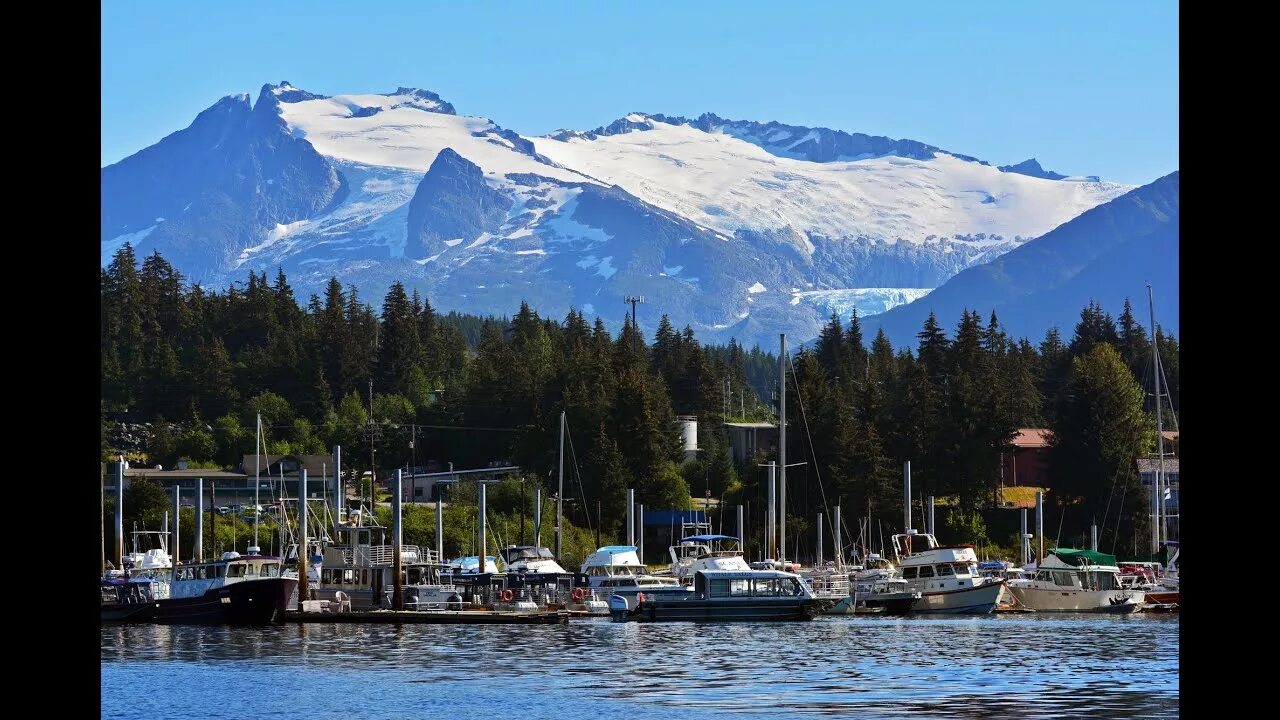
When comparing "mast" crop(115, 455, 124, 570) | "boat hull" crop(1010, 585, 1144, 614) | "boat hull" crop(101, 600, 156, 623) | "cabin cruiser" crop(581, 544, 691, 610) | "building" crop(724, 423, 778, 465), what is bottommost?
"boat hull" crop(1010, 585, 1144, 614)

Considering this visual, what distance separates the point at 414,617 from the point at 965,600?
2772 centimetres

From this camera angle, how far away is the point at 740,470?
164 metres

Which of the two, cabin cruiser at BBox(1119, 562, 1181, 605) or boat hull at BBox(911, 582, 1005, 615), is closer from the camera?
boat hull at BBox(911, 582, 1005, 615)

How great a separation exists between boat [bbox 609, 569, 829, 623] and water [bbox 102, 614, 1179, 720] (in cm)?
241

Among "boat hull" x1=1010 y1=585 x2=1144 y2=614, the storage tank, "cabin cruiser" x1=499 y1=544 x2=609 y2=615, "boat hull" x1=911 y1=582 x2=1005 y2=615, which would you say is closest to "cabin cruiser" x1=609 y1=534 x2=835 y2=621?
"cabin cruiser" x1=499 y1=544 x2=609 y2=615

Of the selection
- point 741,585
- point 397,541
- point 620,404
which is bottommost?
point 741,585

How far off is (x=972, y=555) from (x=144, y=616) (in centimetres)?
4070

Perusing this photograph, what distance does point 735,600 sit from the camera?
83.8m

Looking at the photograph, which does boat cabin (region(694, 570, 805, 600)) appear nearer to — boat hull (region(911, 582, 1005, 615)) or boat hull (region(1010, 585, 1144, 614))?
boat hull (region(911, 582, 1005, 615))

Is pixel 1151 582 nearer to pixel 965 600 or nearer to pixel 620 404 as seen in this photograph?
pixel 965 600

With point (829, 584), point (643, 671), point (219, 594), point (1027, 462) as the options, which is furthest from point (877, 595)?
point (1027, 462)

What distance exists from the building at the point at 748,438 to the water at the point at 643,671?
94.0m

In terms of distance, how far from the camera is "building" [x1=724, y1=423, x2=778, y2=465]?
176 meters
